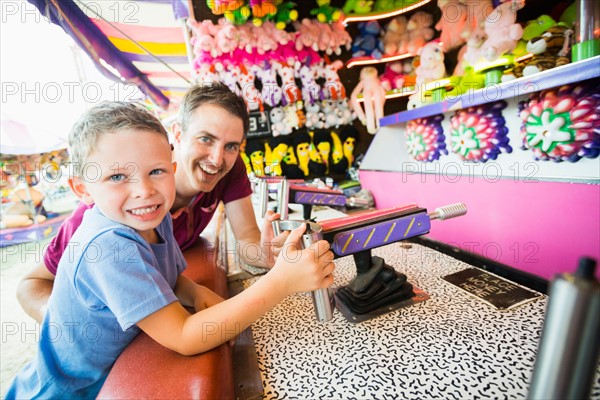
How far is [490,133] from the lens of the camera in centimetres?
123

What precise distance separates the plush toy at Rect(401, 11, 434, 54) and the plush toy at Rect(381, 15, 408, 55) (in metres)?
0.04

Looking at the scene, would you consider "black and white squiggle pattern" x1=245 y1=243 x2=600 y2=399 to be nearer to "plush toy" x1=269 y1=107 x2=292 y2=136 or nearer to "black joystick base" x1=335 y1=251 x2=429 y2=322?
"black joystick base" x1=335 y1=251 x2=429 y2=322

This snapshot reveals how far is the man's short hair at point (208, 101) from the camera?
1064 millimetres

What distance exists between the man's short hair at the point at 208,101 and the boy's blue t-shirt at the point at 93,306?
0.56m

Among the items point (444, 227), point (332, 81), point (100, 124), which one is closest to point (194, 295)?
point (100, 124)

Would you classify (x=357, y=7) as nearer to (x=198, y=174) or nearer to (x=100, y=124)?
(x=198, y=174)

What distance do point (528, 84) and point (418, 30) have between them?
6.99ft

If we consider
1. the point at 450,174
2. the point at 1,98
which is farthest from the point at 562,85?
the point at 1,98

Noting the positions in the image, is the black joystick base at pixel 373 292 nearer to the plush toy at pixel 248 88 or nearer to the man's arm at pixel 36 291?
the man's arm at pixel 36 291

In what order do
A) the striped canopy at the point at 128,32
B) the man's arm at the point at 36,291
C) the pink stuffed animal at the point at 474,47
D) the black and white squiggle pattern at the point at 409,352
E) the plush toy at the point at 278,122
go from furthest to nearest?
the plush toy at the point at 278,122
the striped canopy at the point at 128,32
the pink stuffed animal at the point at 474,47
the man's arm at the point at 36,291
the black and white squiggle pattern at the point at 409,352

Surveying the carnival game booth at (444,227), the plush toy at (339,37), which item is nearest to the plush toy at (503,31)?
the carnival game booth at (444,227)

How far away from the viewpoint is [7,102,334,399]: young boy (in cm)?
Answer: 53

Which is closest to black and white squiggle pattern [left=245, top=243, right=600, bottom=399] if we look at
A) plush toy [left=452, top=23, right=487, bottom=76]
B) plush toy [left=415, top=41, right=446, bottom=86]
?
plush toy [left=452, top=23, right=487, bottom=76]

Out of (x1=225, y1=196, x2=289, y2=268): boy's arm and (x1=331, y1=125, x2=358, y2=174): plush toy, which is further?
(x1=331, y1=125, x2=358, y2=174): plush toy
